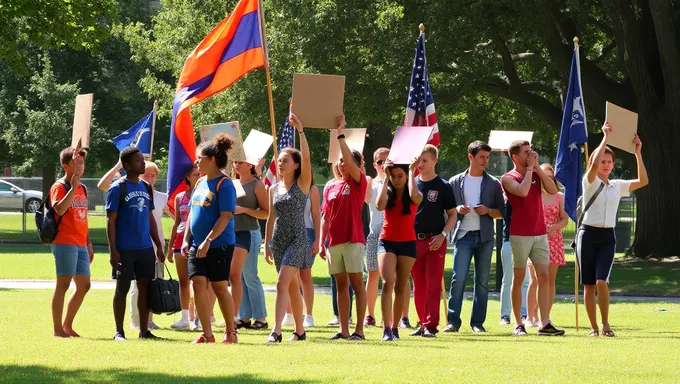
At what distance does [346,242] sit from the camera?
11508 millimetres

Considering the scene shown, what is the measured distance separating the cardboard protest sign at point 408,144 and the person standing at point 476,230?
137cm

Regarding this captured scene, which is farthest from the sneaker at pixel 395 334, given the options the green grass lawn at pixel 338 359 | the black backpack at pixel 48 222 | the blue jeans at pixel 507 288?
the black backpack at pixel 48 222

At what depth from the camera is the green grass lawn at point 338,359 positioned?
8312mm

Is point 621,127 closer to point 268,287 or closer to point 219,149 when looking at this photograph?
point 219,149

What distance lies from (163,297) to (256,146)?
2.59 m

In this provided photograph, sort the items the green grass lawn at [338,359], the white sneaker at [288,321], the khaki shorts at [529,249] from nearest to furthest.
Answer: the green grass lawn at [338,359], the khaki shorts at [529,249], the white sneaker at [288,321]

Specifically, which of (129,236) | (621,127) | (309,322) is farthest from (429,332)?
(129,236)

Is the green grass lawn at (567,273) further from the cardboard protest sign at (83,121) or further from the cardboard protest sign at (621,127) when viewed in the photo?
the cardboard protest sign at (83,121)

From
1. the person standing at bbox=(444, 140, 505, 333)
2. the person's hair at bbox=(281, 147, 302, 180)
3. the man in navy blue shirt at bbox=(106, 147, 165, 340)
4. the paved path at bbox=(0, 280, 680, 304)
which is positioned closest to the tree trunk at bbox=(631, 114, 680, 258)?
the paved path at bbox=(0, 280, 680, 304)

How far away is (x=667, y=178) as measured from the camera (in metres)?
26.8

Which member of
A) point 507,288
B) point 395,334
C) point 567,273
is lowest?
point 567,273

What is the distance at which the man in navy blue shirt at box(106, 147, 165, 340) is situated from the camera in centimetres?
1119

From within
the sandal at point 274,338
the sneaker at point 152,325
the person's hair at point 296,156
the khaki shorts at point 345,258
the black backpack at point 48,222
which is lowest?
the sneaker at point 152,325

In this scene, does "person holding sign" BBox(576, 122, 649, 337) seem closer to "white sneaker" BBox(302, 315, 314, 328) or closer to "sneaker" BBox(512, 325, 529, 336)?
"sneaker" BBox(512, 325, 529, 336)
